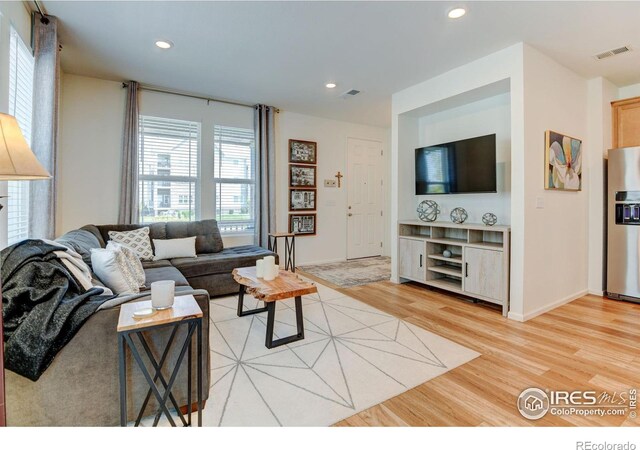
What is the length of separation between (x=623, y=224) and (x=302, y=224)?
4.21 metres

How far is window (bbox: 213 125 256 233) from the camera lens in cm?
473

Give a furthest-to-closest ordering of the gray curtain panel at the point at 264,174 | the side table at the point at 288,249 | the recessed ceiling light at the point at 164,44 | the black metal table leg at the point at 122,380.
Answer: the side table at the point at 288,249 < the gray curtain panel at the point at 264,174 < the recessed ceiling light at the point at 164,44 < the black metal table leg at the point at 122,380

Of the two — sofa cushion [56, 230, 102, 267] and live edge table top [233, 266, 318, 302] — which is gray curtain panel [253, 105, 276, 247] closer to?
live edge table top [233, 266, 318, 302]

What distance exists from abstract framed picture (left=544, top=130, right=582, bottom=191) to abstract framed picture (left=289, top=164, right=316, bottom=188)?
133 inches

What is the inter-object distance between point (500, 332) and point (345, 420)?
1820 millimetres

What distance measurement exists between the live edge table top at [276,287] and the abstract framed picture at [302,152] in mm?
2890

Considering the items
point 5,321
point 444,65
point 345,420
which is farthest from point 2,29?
point 444,65

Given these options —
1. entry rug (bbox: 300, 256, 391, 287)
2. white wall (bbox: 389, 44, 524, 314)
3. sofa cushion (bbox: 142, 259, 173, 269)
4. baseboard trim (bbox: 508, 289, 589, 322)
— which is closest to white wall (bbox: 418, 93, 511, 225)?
white wall (bbox: 389, 44, 524, 314)

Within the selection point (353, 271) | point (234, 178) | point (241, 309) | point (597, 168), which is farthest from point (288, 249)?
point (597, 168)

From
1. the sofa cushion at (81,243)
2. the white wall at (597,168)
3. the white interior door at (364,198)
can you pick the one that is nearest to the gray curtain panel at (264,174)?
the white interior door at (364,198)

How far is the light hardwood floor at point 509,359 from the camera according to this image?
165cm

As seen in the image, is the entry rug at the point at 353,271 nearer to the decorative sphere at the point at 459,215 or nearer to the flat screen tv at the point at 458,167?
the decorative sphere at the point at 459,215

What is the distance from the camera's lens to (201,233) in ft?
13.8
